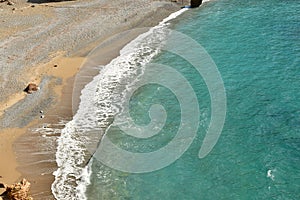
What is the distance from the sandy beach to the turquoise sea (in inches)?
93.9

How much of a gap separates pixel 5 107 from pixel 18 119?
6.36 feet

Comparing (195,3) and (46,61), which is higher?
(195,3)

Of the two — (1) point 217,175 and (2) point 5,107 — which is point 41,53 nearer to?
(2) point 5,107

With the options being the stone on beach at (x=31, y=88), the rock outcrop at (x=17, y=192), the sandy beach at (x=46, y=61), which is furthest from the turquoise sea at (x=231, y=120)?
the stone on beach at (x=31, y=88)

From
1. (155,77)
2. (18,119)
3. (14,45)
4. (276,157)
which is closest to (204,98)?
(155,77)

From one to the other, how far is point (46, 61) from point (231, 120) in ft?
57.5

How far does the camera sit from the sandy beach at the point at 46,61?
25812mm

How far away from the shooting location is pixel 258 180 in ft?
76.0

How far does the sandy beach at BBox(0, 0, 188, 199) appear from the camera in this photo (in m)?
25.8

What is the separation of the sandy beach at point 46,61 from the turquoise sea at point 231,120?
93.9 inches

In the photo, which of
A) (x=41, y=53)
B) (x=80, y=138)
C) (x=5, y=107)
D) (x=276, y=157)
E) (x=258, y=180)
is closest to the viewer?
(x=258, y=180)

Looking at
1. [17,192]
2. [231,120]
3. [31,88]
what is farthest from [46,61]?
[231,120]

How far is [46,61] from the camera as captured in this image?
3675cm

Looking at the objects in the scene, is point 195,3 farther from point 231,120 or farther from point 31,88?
point 31,88
